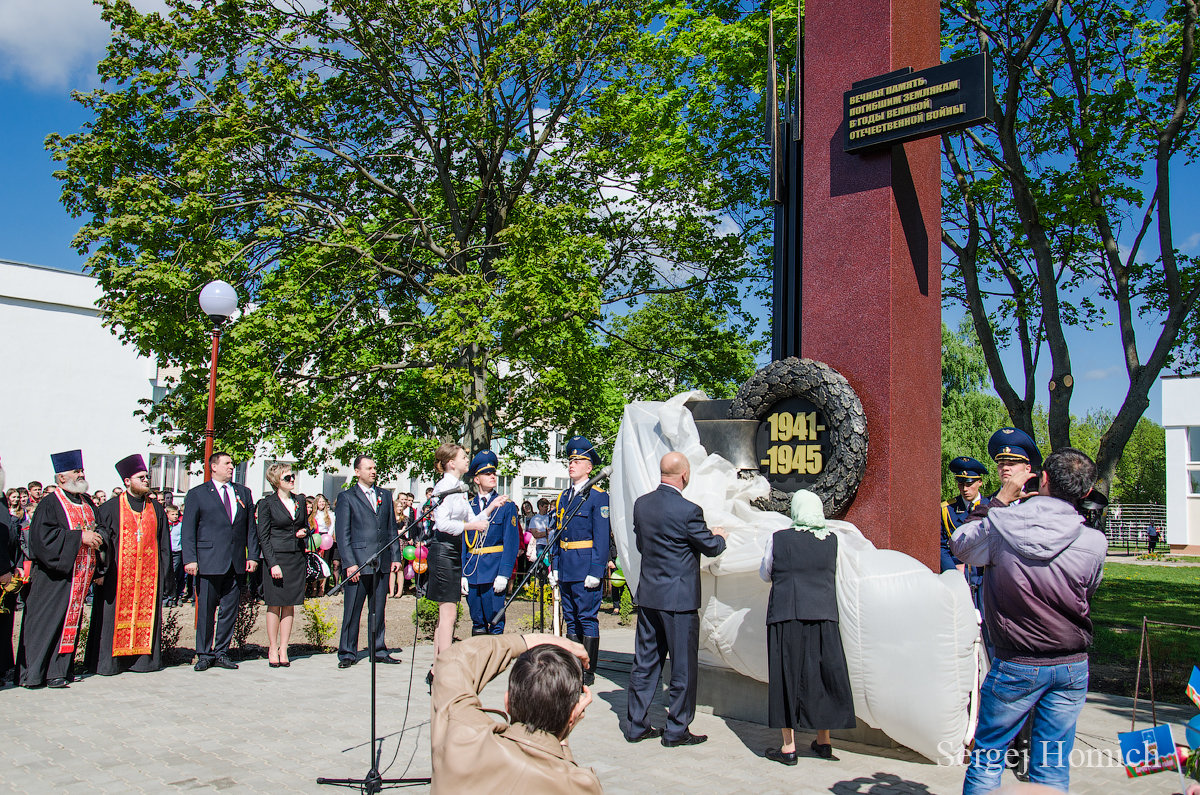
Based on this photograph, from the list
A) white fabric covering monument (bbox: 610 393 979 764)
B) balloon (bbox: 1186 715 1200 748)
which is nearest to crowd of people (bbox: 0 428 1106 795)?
white fabric covering monument (bbox: 610 393 979 764)

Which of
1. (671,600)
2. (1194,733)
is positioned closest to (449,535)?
(671,600)

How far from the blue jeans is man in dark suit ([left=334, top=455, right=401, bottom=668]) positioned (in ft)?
19.6

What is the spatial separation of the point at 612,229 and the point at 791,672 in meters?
14.1

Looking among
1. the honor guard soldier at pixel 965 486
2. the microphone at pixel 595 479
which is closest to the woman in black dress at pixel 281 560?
the microphone at pixel 595 479

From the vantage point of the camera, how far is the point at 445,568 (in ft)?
25.2

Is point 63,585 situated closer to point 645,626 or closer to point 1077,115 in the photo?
point 645,626

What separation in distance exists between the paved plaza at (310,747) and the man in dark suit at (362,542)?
1.04 m

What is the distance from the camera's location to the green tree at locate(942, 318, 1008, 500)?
122 ft

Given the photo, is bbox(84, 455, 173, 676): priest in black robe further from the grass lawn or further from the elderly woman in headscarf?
the grass lawn

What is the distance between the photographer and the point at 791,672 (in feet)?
17.1

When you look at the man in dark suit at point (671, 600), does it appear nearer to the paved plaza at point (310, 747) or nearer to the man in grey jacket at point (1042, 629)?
the paved plaza at point (310, 747)

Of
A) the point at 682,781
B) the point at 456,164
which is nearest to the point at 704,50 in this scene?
the point at 456,164

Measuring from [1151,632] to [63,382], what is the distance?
30253 millimetres

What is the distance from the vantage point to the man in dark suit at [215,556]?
8211 millimetres
